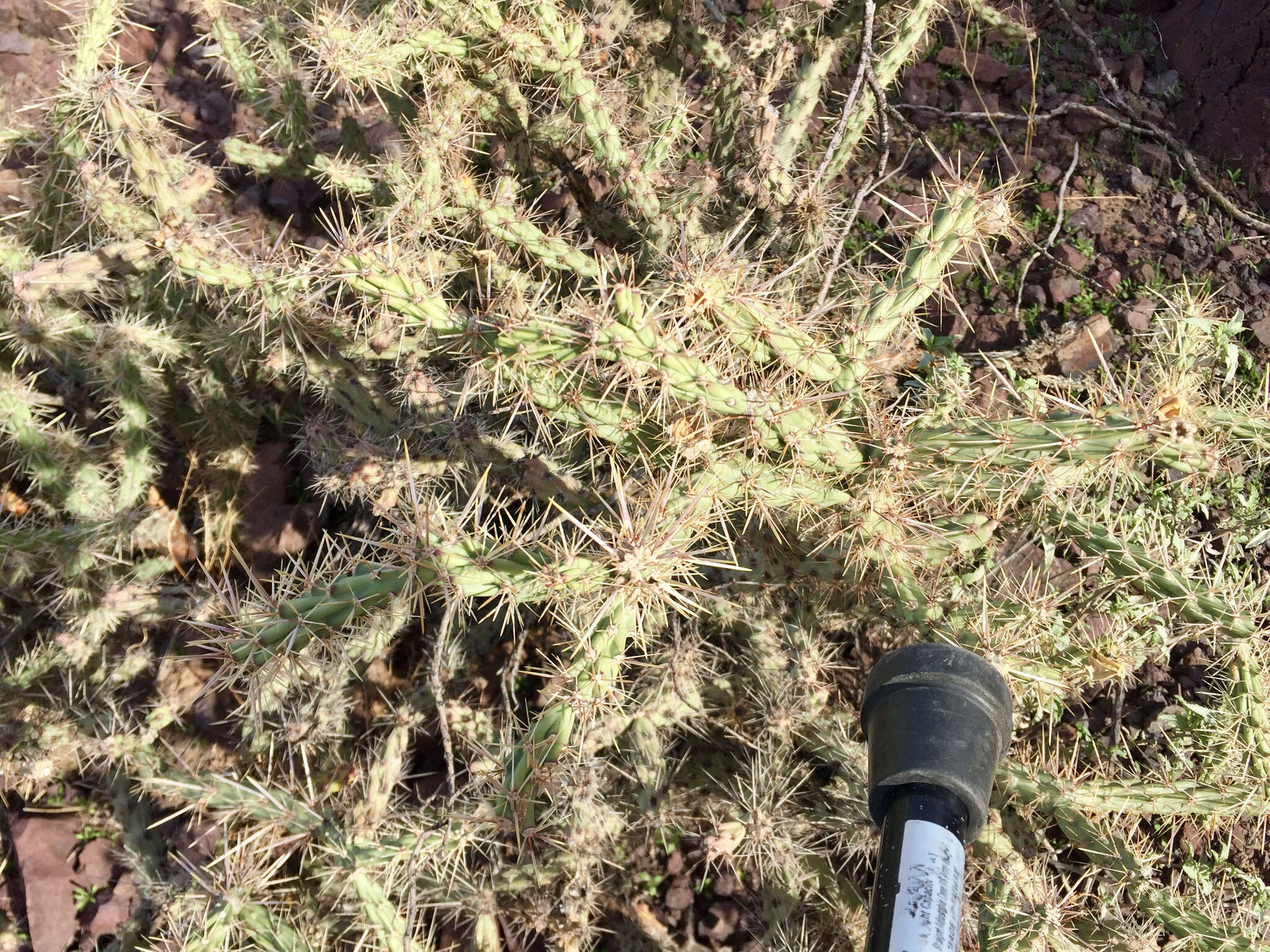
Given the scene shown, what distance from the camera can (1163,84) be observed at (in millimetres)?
3363

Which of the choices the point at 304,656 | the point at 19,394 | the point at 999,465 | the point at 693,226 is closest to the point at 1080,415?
the point at 999,465

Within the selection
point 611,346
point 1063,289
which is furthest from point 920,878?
point 1063,289

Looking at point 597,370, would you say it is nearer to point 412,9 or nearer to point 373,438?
point 373,438

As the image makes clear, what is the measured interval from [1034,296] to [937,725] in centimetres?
212

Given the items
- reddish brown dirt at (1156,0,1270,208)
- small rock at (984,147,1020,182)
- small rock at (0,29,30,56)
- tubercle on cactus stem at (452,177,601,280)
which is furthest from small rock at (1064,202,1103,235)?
small rock at (0,29,30,56)

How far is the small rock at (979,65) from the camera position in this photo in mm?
3477

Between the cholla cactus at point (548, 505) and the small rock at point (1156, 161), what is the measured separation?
865 mm

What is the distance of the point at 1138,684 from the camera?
8.60 feet

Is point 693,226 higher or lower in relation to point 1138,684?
higher

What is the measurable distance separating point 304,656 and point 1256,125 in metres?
3.50

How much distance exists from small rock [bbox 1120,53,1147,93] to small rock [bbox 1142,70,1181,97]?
0.11ft

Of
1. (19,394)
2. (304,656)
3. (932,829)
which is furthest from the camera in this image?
(19,394)

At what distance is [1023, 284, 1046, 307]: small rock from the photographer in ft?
9.96

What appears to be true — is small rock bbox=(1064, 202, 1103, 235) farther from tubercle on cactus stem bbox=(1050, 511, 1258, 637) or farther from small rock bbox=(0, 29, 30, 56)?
small rock bbox=(0, 29, 30, 56)
